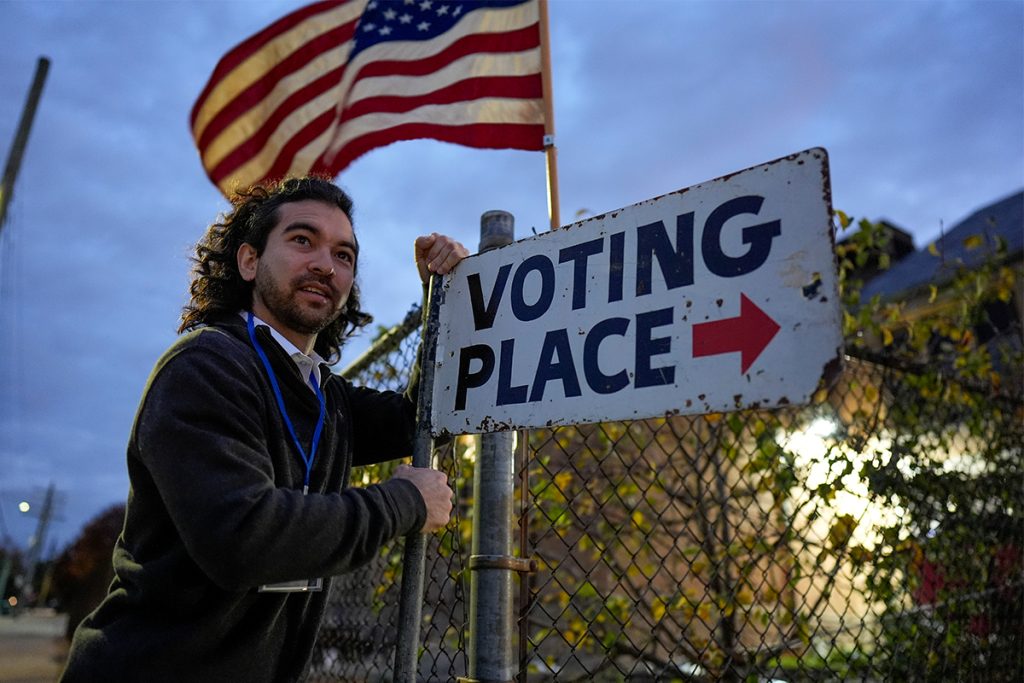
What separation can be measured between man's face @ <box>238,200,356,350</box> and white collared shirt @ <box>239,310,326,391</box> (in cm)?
6

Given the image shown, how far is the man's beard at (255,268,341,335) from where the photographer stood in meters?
1.92

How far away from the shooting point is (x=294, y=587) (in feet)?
5.02

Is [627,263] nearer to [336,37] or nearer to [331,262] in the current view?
[331,262]

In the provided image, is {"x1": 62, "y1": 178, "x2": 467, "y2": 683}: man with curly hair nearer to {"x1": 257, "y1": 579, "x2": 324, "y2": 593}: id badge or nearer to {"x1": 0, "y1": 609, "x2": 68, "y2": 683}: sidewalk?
{"x1": 257, "y1": 579, "x2": 324, "y2": 593}: id badge

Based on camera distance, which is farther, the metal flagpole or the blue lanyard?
the metal flagpole

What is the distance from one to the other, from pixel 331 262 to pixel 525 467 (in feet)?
2.65

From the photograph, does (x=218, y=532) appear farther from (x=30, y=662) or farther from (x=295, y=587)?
(x=30, y=662)

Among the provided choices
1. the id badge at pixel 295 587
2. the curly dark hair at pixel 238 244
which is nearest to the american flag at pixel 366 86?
the curly dark hair at pixel 238 244

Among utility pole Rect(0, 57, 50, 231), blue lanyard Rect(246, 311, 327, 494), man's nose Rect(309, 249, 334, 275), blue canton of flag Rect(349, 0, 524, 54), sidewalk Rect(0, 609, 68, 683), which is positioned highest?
utility pole Rect(0, 57, 50, 231)

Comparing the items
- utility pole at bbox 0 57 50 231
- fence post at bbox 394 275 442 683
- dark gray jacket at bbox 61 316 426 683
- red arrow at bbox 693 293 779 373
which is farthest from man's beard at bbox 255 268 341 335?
utility pole at bbox 0 57 50 231

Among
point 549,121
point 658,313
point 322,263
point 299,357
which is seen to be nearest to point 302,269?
point 322,263

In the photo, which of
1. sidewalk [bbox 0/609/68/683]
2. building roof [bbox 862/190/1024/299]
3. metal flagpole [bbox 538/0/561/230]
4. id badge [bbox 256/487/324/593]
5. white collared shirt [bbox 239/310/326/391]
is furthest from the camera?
building roof [bbox 862/190/1024/299]

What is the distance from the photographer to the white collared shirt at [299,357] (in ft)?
6.13

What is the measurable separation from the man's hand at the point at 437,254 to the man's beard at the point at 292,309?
271mm
